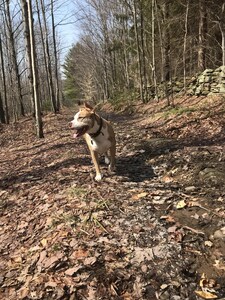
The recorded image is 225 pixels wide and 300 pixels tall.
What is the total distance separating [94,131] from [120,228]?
7.90ft

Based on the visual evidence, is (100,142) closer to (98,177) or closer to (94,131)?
(94,131)

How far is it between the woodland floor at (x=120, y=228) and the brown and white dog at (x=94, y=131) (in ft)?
1.37

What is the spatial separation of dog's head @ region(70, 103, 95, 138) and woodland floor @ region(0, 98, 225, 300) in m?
1.00

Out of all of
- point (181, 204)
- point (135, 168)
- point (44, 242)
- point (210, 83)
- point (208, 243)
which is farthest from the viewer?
point (210, 83)

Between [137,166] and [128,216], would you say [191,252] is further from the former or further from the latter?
[137,166]

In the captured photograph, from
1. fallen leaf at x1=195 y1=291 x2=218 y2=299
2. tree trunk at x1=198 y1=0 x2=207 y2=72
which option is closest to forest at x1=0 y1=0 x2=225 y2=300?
fallen leaf at x1=195 y1=291 x2=218 y2=299

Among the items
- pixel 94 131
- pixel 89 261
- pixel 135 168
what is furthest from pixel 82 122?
pixel 89 261

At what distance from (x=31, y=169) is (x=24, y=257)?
4.23 m

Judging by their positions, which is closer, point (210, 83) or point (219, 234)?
point (219, 234)

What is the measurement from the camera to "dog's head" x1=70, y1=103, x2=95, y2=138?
5.97 metres

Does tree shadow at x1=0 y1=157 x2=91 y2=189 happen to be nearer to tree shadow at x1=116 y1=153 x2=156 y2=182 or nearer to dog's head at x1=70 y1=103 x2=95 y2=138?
tree shadow at x1=116 y1=153 x2=156 y2=182

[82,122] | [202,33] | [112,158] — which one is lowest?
[112,158]

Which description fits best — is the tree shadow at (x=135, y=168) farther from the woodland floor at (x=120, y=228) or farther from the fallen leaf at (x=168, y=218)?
the fallen leaf at (x=168, y=218)

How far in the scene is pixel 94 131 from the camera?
630 cm
